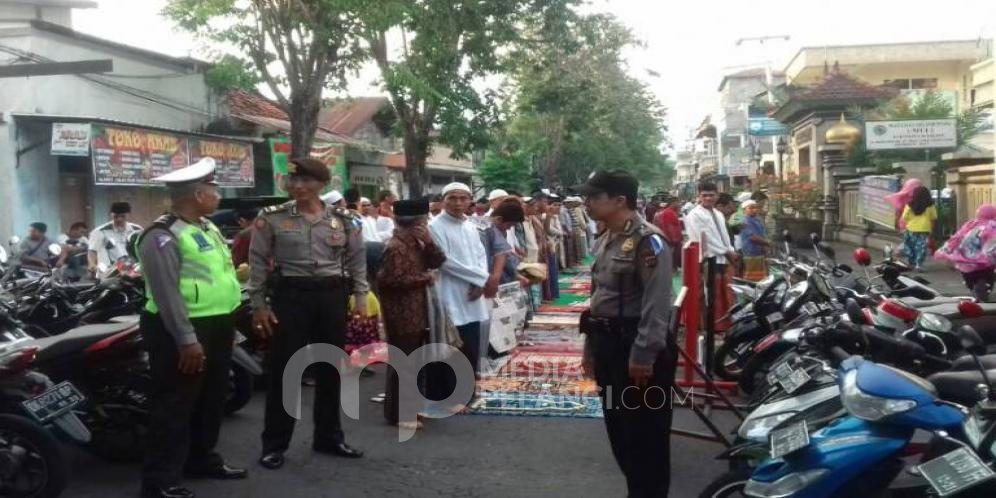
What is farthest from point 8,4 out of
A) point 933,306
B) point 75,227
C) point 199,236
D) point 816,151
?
point 816,151

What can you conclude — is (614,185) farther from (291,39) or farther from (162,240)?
(291,39)

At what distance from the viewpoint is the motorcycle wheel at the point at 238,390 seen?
252 inches

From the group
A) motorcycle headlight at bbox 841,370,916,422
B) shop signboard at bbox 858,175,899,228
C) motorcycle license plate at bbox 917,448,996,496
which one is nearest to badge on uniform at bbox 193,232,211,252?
motorcycle headlight at bbox 841,370,916,422

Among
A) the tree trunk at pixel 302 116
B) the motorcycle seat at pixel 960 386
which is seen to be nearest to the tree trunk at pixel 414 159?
the tree trunk at pixel 302 116

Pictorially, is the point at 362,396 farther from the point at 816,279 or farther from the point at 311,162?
the point at 816,279

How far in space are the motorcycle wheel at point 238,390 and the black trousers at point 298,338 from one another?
3.12 feet

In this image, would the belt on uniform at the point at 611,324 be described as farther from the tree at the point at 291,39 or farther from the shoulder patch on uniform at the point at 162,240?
the tree at the point at 291,39

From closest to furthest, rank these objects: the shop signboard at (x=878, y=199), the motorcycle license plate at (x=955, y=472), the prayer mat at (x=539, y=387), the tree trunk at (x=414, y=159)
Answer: the motorcycle license plate at (x=955, y=472) → the prayer mat at (x=539, y=387) → the shop signboard at (x=878, y=199) → the tree trunk at (x=414, y=159)

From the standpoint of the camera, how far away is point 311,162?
538 cm

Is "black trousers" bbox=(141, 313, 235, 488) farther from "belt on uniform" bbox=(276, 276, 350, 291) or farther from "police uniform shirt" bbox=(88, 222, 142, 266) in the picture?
"police uniform shirt" bbox=(88, 222, 142, 266)

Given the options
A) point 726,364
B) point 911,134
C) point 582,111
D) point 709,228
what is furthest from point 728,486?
point 582,111

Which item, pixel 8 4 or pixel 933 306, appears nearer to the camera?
pixel 933 306

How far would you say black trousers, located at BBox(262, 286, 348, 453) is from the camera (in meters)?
5.41

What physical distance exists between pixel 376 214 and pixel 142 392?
27.5 feet
